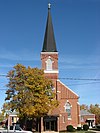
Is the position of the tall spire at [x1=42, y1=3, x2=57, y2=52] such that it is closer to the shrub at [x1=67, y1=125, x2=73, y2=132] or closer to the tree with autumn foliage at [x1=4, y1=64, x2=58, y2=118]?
the tree with autumn foliage at [x1=4, y1=64, x2=58, y2=118]

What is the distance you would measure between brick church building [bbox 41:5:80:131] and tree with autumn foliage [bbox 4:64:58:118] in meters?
7.97

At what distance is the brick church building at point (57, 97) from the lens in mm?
51281

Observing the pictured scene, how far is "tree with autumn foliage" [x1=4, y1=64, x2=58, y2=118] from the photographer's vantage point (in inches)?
1607

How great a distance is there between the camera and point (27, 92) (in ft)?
137

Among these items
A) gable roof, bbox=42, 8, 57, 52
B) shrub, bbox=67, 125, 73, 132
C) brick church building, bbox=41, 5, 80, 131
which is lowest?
shrub, bbox=67, 125, 73, 132

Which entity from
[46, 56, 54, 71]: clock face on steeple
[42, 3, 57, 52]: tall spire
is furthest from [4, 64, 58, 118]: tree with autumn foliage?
[42, 3, 57, 52]: tall spire

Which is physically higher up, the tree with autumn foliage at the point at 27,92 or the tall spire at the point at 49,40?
the tall spire at the point at 49,40

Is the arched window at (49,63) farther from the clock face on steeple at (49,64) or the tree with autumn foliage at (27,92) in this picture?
the tree with autumn foliage at (27,92)

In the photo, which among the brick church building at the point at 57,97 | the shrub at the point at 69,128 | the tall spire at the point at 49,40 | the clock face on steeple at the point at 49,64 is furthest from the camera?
the tall spire at the point at 49,40

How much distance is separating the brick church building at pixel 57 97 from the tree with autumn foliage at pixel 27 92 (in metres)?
7.97

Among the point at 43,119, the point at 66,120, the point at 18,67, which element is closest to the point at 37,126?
the point at 43,119

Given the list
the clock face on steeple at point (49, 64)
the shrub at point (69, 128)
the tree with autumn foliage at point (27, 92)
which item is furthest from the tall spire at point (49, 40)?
the shrub at point (69, 128)

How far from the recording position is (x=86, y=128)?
51750 mm

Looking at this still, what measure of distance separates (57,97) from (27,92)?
1205cm
